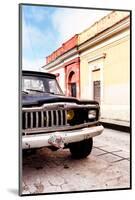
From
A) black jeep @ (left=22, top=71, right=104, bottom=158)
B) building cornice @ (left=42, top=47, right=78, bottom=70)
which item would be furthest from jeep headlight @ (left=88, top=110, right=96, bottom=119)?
building cornice @ (left=42, top=47, right=78, bottom=70)

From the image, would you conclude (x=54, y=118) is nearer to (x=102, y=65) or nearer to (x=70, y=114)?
(x=70, y=114)

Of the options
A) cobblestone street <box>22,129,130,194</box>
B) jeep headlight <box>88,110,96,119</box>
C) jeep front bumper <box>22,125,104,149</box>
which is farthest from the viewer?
jeep headlight <box>88,110,96,119</box>

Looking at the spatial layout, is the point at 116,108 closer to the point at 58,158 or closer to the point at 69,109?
the point at 69,109

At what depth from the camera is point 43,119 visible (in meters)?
2.51

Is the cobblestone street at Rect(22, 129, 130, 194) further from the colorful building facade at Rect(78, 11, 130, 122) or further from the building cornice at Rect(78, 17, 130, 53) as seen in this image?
the building cornice at Rect(78, 17, 130, 53)

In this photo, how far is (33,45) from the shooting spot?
258 cm

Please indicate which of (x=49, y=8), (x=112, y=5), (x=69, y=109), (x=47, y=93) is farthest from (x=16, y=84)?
(x=112, y=5)

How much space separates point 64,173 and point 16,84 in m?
0.78

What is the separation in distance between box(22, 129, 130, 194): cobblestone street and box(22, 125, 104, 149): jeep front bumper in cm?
8

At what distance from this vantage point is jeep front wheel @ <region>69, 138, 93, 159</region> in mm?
2659

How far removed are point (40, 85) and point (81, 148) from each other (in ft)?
1.92

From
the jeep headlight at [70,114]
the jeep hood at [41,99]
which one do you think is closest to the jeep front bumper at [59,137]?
the jeep headlight at [70,114]

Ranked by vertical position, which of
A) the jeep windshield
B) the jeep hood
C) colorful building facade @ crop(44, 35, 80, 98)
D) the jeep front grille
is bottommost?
the jeep front grille

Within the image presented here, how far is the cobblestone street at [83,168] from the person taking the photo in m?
2.59
